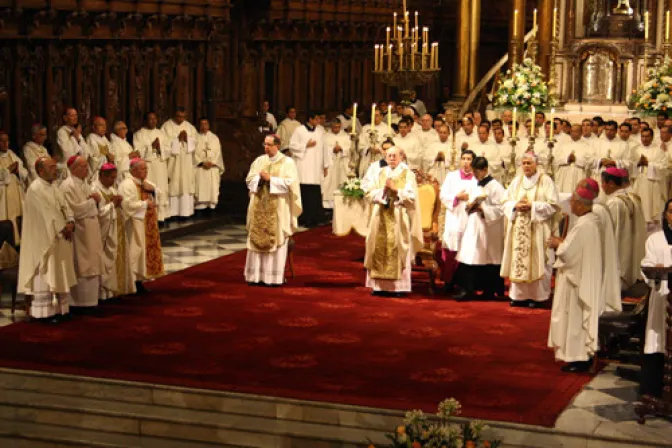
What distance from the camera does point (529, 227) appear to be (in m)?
12.9

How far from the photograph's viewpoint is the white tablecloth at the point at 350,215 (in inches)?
585

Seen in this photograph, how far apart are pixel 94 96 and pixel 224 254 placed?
3182mm

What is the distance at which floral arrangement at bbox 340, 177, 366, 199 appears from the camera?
579 inches

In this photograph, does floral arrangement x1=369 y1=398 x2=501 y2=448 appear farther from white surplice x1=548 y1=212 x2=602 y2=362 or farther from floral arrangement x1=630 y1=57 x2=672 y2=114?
floral arrangement x1=630 y1=57 x2=672 y2=114

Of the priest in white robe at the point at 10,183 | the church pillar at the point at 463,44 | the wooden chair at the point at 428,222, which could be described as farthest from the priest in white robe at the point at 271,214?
the church pillar at the point at 463,44

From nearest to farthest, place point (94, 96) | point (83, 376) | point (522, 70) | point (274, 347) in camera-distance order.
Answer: point (83, 376) < point (274, 347) < point (94, 96) < point (522, 70)

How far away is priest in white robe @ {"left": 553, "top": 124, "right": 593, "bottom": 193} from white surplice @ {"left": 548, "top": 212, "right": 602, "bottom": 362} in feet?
24.4

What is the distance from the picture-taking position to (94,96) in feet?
58.1

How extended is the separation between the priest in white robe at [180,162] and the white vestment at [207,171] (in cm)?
10

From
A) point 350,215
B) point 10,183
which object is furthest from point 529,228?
point 10,183

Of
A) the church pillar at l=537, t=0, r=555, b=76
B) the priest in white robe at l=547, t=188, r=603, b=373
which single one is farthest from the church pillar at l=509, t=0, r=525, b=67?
the priest in white robe at l=547, t=188, r=603, b=373

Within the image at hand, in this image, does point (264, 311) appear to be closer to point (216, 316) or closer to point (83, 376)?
point (216, 316)

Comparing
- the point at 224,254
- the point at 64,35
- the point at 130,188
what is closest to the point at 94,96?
the point at 64,35

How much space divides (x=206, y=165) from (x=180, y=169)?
0.40 metres
